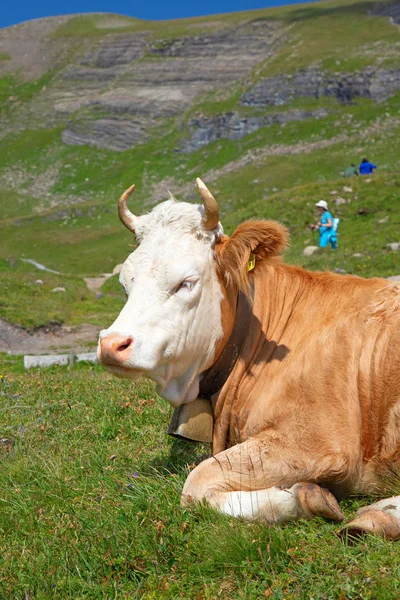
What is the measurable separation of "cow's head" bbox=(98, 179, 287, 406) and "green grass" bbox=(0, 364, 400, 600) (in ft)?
3.11

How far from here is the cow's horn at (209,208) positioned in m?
5.31

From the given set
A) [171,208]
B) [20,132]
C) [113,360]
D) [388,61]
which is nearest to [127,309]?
[113,360]

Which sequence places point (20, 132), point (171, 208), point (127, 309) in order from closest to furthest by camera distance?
point (127, 309), point (171, 208), point (20, 132)

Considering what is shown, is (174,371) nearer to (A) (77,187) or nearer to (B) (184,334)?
(B) (184,334)

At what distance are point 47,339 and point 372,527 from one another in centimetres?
1547

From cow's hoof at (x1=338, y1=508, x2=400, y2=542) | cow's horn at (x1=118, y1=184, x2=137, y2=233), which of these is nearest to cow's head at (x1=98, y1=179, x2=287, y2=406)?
cow's horn at (x1=118, y1=184, x2=137, y2=233)

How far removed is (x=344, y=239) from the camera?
26.0 meters

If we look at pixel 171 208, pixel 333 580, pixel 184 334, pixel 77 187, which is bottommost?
pixel 77 187

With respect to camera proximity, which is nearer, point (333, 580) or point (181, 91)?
point (333, 580)

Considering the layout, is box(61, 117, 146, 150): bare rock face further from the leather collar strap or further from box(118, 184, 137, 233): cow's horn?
the leather collar strap

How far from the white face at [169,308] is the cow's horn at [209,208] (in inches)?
3.5

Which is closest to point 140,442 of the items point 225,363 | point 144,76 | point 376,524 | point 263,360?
point 225,363

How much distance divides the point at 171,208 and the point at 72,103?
102 m

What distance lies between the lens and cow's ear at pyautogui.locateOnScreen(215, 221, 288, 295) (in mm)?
5539
